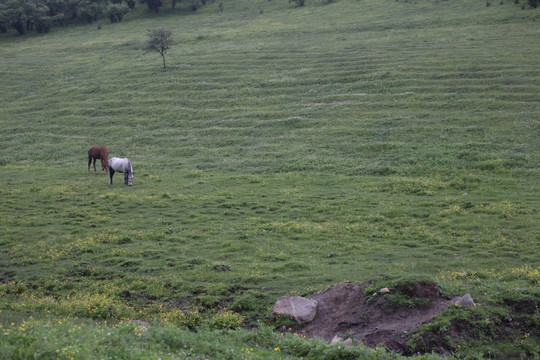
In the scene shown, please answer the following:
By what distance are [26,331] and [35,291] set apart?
6.44m

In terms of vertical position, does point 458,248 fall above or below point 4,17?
below

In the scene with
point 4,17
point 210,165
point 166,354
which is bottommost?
point 210,165

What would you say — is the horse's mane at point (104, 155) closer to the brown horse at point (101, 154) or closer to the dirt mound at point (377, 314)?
the brown horse at point (101, 154)

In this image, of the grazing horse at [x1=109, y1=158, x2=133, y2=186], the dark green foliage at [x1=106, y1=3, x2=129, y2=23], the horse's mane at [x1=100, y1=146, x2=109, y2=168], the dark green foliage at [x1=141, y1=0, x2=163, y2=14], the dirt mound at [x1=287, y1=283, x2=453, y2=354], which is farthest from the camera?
the dark green foliage at [x1=141, y1=0, x2=163, y2=14]

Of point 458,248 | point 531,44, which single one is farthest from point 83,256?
point 531,44

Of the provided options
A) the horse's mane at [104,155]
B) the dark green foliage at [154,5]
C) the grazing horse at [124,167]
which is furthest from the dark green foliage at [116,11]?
the grazing horse at [124,167]

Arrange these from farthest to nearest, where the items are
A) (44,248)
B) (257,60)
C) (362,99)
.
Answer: (257,60) < (362,99) < (44,248)

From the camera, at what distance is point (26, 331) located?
8.91 meters

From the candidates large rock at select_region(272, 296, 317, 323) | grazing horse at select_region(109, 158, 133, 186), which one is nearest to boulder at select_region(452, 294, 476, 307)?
→ large rock at select_region(272, 296, 317, 323)

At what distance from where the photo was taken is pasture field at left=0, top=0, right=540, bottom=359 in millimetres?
12445

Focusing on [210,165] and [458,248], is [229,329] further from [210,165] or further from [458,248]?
[210,165]

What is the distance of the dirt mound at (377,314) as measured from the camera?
11.4m

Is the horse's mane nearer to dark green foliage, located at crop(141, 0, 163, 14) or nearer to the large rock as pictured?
the large rock

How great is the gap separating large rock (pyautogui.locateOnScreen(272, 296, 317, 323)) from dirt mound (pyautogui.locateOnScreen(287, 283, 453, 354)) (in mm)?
163
